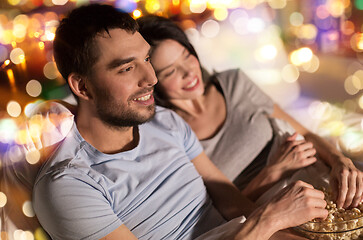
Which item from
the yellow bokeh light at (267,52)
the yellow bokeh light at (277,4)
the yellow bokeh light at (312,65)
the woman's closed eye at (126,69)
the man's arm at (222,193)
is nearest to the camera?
the woman's closed eye at (126,69)

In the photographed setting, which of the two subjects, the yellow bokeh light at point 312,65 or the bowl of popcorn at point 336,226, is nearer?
the bowl of popcorn at point 336,226

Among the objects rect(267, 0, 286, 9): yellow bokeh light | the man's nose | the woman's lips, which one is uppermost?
the man's nose

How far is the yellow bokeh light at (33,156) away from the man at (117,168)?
39 mm

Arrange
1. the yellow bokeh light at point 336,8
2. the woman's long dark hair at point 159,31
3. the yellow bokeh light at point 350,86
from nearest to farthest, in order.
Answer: the woman's long dark hair at point 159,31 < the yellow bokeh light at point 350,86 < the yellow bokeh light at point 336,8

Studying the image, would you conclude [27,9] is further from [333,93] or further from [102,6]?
[333,93]

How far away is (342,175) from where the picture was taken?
0.99 meters

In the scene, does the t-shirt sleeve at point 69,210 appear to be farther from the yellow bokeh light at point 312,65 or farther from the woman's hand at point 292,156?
the yellow bokeh light at point 312,65

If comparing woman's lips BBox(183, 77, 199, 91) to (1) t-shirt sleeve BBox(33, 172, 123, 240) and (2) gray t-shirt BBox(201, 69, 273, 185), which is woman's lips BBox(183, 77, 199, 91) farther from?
(1) t-shirt sleeve BBox(33, 172, 123, 240)

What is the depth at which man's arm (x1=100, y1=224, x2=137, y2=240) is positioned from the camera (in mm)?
783

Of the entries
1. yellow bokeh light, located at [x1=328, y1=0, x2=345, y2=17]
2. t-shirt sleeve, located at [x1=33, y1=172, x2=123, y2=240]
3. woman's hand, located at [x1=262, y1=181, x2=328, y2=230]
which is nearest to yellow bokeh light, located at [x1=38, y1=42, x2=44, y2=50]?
t-shirt sleeve, located at [x1=33, y1=172, x2=123, y2=240]

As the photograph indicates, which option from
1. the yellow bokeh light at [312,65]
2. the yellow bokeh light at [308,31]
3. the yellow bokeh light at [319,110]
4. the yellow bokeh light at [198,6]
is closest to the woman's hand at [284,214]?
the yellow bokeh light at [319,110]

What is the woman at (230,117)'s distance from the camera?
114cm

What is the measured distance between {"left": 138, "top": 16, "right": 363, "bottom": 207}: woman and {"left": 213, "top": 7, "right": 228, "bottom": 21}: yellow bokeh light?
1.27 ft

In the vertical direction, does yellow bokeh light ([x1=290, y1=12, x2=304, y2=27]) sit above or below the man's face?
below
